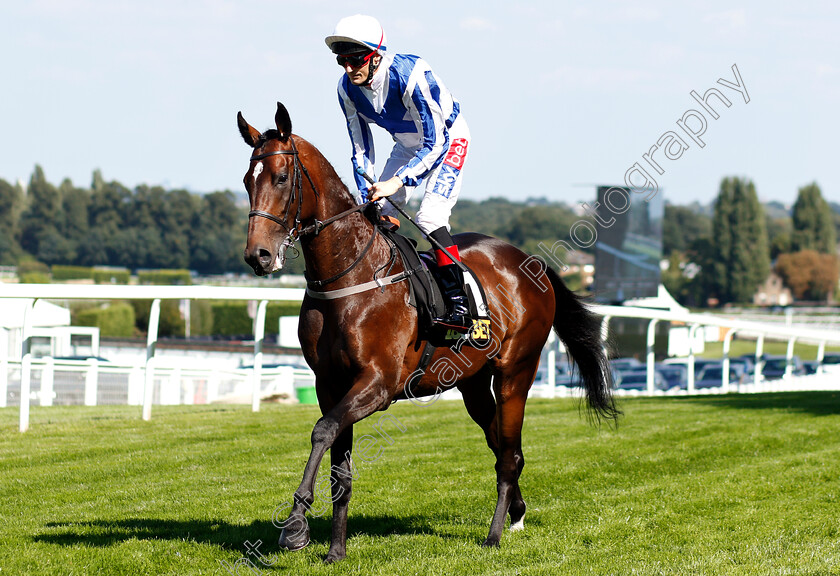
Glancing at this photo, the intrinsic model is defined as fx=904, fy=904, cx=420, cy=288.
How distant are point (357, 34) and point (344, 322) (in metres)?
1.29

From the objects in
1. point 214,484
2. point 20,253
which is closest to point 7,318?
point 214,484

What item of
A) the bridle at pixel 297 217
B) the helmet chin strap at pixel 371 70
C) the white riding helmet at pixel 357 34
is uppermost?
the white riding helmet at pixel 357 34

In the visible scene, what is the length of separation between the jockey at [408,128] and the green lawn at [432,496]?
1188 mm

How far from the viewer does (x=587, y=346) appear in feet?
19.0

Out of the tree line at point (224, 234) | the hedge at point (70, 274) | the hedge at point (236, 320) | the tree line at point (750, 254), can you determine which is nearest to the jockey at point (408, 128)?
the hedge at point (236, 320)

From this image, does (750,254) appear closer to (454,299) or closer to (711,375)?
(711,375)

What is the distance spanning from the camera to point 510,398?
16.3 feet

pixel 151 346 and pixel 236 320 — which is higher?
pixel 151 346

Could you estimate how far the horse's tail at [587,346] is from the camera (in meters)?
5.76

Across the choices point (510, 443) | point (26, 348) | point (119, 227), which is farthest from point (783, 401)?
point (119, 227)

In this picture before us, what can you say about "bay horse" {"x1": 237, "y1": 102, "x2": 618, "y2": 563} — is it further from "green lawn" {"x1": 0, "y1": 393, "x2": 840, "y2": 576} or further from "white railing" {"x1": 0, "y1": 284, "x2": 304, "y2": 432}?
"white railing" {"x1": 0, "y1": 284, "x2": 304, "y2": 432}

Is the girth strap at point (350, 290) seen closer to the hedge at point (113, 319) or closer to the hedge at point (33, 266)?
the hedge at point (113, 319)

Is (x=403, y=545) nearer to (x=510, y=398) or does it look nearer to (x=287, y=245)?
(x=510, y=398)

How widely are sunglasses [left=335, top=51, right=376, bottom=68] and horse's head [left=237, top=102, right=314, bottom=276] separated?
523mm
